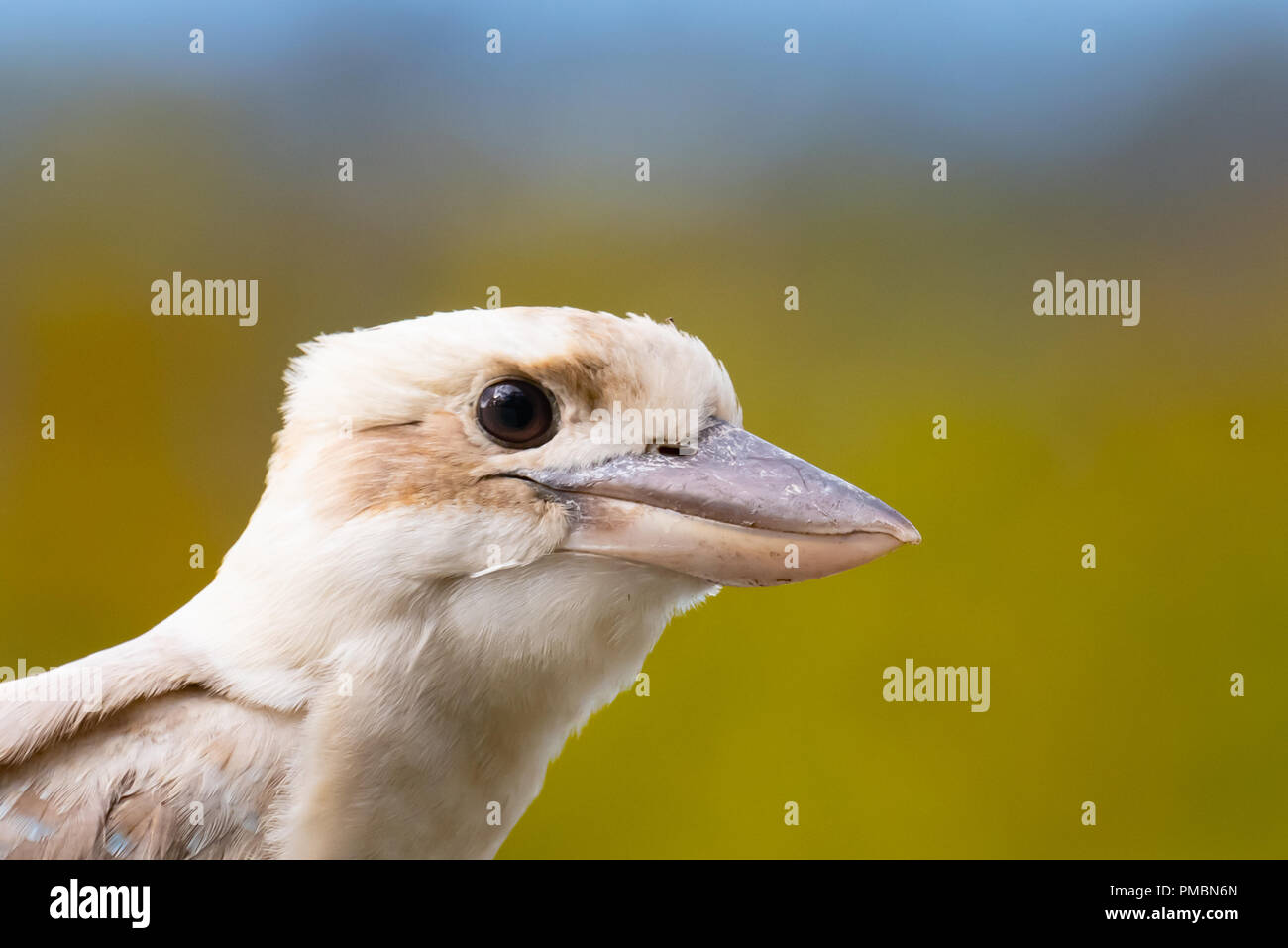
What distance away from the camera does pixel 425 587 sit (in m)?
1.12

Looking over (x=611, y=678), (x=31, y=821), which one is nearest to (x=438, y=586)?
(x=611, y=678)

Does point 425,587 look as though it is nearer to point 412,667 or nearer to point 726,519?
point 412,667

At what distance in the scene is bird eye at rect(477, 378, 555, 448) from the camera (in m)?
1.16

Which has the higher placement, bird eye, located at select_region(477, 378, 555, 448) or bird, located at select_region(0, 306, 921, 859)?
bird eye, located at select_region(477, 378, 555, 448)

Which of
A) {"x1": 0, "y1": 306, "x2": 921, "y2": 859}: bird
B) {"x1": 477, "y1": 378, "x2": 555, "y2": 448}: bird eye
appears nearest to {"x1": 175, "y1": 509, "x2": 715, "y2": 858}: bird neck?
{"x1": 0, "y1": 306, "x2": 921, "y2": 859}: bird

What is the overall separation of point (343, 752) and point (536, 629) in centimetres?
23

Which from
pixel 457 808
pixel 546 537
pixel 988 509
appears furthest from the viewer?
pixel 988 509

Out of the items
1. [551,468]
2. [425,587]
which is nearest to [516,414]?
[551,468]

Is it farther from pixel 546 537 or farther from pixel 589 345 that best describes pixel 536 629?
pixel 589 345

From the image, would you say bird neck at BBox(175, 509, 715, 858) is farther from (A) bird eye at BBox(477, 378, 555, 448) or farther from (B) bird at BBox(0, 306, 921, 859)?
(A) bird eye at BBox(477, 378, 555, 448)

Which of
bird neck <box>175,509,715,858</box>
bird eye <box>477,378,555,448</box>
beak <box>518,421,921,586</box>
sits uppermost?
bird eye <box>477,378,555,448</box>

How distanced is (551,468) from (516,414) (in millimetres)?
65

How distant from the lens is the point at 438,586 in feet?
3.70

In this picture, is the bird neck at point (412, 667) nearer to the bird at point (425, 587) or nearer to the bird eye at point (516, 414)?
the bird at point (425, 587)
